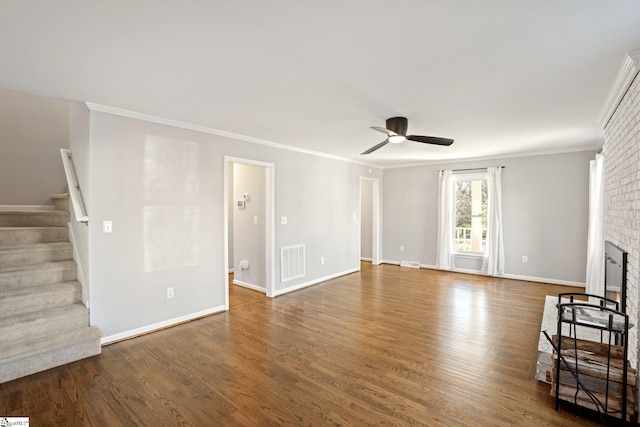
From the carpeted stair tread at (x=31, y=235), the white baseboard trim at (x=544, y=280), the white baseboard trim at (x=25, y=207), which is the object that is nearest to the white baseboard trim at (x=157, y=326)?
the carpeted stair tread at (x=31, y=235)

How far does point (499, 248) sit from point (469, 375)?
4136 millimetres

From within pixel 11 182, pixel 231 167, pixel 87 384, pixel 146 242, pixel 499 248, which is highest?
pixel 231 167

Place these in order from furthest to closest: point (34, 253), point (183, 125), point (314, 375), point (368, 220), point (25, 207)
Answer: point (368, 220) → point (25, 207) → point (183, 125) → point (34, 253) → point (314, 375)

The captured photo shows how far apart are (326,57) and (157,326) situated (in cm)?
334

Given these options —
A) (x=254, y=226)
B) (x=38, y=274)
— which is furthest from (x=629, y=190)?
(x=38, y=274)

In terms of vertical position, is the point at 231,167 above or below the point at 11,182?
above

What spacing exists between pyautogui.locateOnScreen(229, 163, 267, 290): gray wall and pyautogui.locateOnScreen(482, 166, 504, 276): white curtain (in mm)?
4328

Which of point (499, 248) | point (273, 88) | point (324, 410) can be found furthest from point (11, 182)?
point (499, 248)

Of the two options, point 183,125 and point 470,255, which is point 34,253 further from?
point 470,255

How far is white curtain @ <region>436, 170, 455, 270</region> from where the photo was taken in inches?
260

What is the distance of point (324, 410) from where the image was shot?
213cm

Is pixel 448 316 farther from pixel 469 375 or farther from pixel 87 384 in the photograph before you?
pixel 87 384

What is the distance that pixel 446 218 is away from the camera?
6.60 meters

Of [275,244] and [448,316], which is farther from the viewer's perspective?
[275,244]
